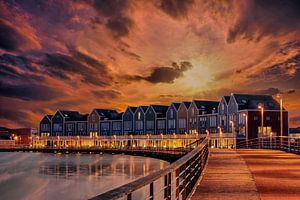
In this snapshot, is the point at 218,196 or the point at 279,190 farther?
the point at 279,190

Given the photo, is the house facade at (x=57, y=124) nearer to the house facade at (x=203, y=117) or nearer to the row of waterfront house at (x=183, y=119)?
the row of waterfront house at (x=183, y=119)

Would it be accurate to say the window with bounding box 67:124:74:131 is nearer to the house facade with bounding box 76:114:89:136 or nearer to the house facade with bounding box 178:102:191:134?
the house facade with bounding box 76:114:89:136

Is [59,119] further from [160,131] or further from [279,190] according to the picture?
[279,190]

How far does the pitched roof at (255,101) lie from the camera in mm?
A: 84562

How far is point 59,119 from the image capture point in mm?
136500

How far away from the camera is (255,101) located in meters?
84.8

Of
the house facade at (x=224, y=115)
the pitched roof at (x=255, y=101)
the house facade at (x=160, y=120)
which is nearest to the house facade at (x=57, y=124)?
the house facade at (x=160, y=120)

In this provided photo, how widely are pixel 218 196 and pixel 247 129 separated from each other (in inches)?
2746

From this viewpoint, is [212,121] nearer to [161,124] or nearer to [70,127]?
[161,124]

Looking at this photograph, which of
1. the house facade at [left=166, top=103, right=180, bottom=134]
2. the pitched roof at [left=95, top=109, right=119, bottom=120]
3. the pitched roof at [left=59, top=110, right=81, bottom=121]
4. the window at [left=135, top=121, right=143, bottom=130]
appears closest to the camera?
the house facade at [left=166, top=103, right=180, bottom=134]

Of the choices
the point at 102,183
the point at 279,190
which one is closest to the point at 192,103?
the point at 102,183

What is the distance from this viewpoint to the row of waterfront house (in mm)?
82500

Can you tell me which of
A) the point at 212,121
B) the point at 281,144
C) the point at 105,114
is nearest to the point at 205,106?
the point at 212,121

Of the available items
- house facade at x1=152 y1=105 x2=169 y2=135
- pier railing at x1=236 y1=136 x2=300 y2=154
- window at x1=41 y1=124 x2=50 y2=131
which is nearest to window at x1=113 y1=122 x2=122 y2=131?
house facade at x1=152 y1=105 x2=169 y2=135
